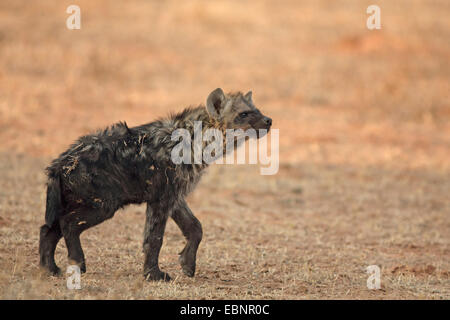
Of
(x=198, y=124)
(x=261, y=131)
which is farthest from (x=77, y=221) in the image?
(x=261, y=131)

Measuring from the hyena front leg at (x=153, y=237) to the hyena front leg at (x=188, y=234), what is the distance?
33 centimetres

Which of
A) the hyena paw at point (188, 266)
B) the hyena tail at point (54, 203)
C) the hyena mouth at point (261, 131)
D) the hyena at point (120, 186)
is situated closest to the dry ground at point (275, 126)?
the hyena paw at point (188, 266)

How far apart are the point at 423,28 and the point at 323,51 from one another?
142 inches

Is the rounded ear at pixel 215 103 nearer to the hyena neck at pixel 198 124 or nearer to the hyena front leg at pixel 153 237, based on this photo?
the hyena neck at pixel 198 124

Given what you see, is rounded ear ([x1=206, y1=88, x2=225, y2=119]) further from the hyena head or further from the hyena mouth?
the hyena mouth

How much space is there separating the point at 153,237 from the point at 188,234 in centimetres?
46

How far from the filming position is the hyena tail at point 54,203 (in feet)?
17.3

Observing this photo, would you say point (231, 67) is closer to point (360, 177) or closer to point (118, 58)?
point (118, 58)

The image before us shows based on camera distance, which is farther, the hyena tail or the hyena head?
the hyena head

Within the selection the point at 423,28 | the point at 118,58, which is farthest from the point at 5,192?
the point at 423,28

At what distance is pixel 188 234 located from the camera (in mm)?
5824

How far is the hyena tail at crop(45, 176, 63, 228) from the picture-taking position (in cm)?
528

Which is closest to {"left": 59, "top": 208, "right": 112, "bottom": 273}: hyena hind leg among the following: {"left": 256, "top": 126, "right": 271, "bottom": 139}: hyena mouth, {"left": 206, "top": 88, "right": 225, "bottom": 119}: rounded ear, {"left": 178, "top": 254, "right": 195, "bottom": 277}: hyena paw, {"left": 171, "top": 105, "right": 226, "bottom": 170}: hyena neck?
{"left": 178, "top": 254, "right": 195, "bottom": 277}: hyena paw

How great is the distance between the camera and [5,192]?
8.41 metres
